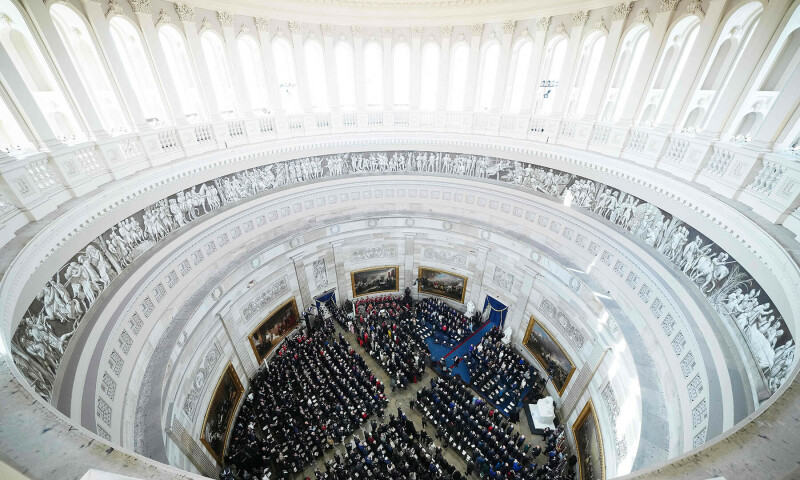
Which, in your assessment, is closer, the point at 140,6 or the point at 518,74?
the point at 140,6

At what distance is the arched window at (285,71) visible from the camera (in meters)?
14.4

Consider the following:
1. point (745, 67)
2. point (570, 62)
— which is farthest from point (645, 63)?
point (745, 67)

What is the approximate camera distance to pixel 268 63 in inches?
542

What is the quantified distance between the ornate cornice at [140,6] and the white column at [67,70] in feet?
8.42

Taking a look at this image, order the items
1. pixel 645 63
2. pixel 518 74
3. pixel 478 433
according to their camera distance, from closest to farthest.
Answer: pixel 645 63 → pixel 478 433 → pixel 518 74

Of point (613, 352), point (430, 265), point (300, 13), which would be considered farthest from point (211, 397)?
point (300, 13)

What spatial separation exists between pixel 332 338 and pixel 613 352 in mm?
12015

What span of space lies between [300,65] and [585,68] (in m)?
11.9

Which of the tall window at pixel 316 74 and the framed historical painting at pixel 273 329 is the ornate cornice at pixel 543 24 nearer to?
the tall window at pixel 316 74

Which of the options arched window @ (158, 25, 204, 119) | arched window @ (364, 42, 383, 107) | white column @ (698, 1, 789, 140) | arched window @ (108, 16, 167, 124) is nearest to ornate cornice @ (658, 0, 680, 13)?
white column @ (698, 1, 789, 140)

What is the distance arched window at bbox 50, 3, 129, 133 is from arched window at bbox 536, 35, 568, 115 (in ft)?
50.5

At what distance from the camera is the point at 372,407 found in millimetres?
12898

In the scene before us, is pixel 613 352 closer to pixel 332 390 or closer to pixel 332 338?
pixel 332 390

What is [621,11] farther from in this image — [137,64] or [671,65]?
[137,64]
